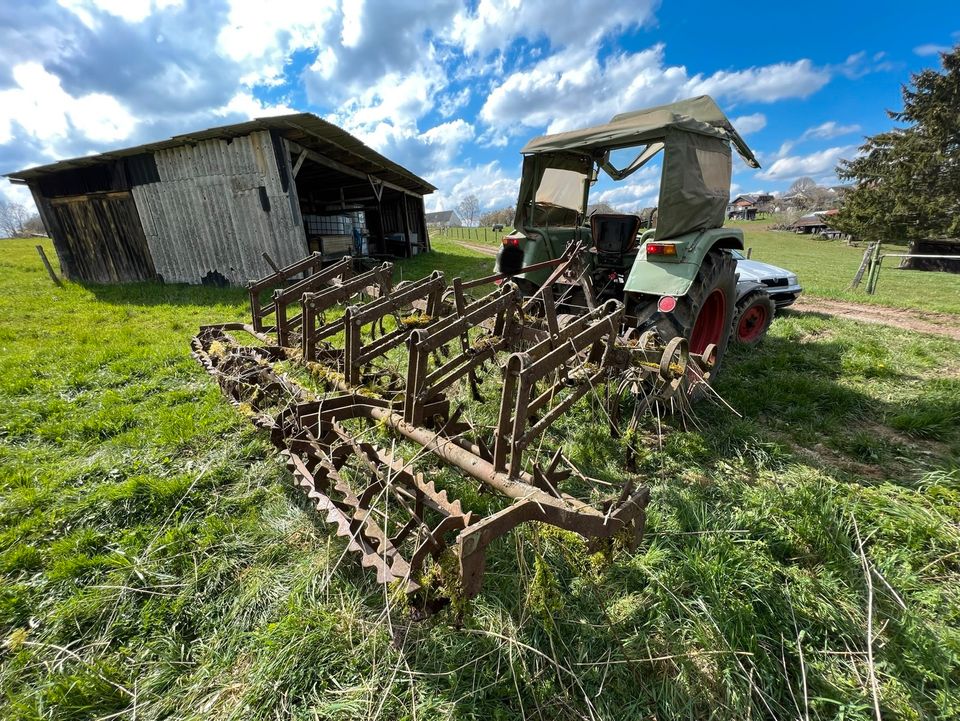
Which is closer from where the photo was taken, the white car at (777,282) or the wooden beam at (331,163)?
the white car at (777,282)

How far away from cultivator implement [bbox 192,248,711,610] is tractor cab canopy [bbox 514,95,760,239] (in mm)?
1112

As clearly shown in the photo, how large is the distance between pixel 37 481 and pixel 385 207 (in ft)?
52.1

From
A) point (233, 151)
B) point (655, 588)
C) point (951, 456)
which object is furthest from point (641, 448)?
point (233, 151)

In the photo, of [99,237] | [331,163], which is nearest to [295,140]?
[331,163]

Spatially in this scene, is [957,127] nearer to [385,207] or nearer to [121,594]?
[385,207]

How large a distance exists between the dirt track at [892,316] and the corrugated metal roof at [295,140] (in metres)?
10.1

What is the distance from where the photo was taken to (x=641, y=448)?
3031 millimetres

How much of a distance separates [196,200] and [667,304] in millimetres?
11056

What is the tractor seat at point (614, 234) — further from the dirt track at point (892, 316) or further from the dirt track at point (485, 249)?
the dirt track at point (485, 249)

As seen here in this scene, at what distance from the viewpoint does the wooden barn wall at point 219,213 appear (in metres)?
8.84

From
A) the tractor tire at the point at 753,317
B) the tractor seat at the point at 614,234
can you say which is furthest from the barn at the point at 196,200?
the tractor tire at the point at 753,317

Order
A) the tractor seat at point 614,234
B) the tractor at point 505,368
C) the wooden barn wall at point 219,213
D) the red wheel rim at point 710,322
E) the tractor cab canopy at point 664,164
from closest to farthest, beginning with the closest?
the tractor at point 505,368
the tractor cab canopy at point 664,164
the red wheel rim at point 710,322
the tractor seat at point 614,234
the wooden barn wall at point 219,213

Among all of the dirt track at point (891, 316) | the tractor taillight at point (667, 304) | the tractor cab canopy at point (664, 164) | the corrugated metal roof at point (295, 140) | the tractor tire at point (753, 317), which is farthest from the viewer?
the corrugated metal roof at point (295, 140)

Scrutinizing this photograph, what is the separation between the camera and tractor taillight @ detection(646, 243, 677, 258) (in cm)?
333
